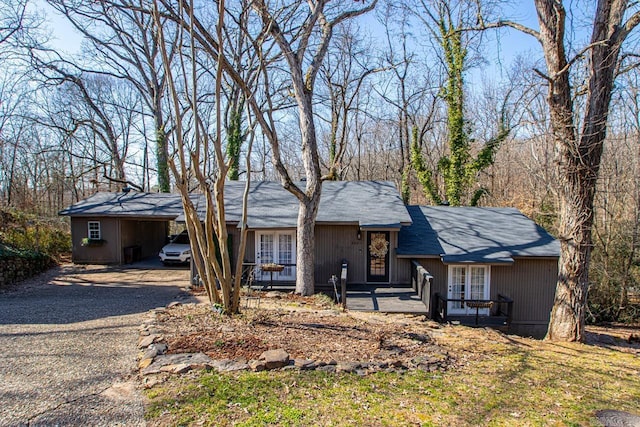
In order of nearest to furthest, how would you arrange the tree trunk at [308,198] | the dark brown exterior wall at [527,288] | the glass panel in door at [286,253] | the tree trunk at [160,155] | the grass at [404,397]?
1. the grass at [404,397]
2. the tree trunk at [308,198]
3. the dark brown exterior wall at [527,288]
4. the glass panel in door at [286,253]
5. the tree trunk at [160,155]

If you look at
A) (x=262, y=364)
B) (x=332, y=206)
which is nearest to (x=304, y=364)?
(x=262, y=364)

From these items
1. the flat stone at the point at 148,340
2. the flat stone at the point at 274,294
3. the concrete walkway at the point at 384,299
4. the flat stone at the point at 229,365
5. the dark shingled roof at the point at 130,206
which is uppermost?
the dark shingled roof at the point at 130,206

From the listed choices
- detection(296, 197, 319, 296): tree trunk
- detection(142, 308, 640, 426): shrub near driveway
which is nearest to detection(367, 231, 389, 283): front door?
detection(296, 197, 319, 296): tree trunk

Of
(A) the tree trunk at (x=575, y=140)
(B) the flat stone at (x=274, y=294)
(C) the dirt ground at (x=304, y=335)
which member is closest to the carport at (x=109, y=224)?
(B) the flat stone at (x=274, y=294)

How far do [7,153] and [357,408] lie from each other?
86.6 feet

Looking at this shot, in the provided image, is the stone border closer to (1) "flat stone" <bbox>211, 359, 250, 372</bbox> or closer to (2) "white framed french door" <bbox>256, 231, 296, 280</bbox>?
(1) "flat stone" <bbox>211, 359, 250, 372</bbox>

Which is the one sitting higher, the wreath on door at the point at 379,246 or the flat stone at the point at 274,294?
the wreath on door at the point at 379,246

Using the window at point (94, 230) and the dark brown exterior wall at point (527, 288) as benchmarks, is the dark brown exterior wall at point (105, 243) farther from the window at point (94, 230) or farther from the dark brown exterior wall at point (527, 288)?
the dark brown exterior wall at point (527, 288)

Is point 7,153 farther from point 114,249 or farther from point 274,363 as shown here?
point 274,363

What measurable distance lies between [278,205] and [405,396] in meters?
10.1

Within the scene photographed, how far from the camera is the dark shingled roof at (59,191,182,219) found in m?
15.8

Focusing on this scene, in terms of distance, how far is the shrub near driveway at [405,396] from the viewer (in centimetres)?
376

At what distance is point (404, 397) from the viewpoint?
4.20 meters

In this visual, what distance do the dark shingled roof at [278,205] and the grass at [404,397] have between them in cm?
703
